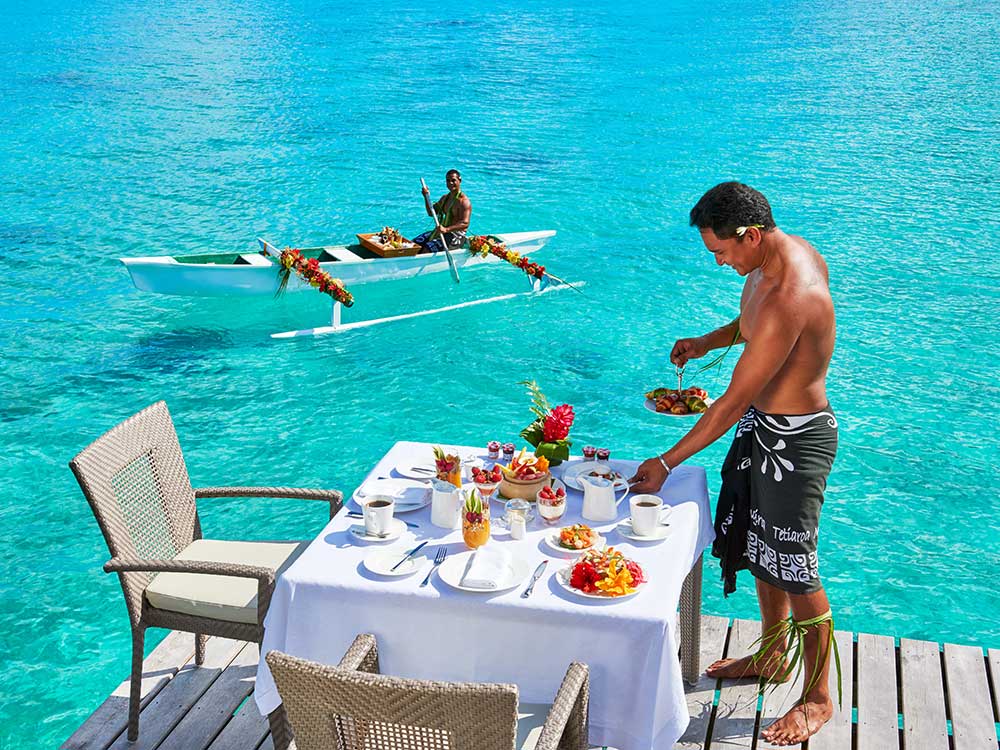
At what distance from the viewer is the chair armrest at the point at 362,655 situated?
322 centimetres

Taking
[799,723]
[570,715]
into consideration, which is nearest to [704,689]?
[799,723]

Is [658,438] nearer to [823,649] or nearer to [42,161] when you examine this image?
[823,649]

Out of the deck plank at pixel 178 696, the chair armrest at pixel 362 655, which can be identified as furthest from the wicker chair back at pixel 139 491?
the chair armrest at pixel 362 655

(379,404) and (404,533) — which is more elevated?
(404,533)

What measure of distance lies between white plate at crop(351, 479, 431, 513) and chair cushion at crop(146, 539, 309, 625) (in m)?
0.44

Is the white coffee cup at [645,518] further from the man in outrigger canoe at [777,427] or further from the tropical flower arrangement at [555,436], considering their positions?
the tropical flower arrangement at [555,436]

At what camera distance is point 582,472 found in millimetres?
4141

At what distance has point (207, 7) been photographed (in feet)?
128

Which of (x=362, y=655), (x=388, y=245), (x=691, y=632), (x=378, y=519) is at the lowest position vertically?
(x=691, y=632)

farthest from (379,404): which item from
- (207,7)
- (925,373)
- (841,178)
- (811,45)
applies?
(207,7)

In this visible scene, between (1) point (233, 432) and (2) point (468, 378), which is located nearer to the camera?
(1) point (233, 432)

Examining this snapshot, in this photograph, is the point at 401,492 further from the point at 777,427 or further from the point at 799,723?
the point at 799,723

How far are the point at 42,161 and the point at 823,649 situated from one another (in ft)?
56.8

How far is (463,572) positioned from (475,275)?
9173mm
